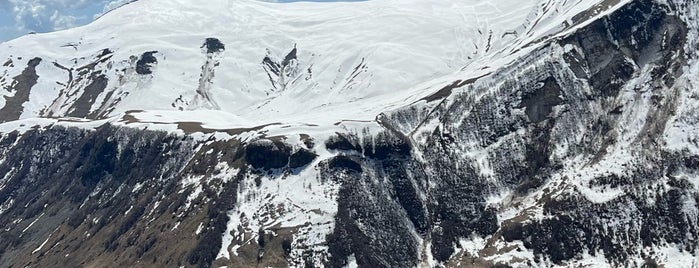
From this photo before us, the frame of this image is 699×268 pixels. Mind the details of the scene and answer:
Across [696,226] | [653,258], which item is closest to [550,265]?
[653,258]

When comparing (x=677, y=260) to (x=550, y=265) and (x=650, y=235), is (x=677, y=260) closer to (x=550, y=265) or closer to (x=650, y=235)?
(x=650, y=235)

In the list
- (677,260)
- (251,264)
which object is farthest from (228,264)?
(677,260)

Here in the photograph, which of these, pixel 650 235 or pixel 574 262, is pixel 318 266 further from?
pixel 650 235

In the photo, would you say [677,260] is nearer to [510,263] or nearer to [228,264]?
[510,263]

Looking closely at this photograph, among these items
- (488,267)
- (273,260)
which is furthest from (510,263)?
(273,260)

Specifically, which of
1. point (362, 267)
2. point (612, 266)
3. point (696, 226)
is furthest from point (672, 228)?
point (362, 267)
